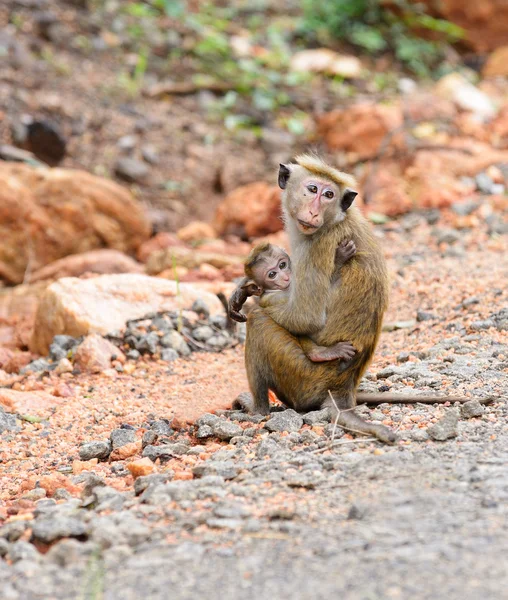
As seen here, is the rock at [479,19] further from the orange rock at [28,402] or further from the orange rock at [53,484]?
the orange rock at [53,484]

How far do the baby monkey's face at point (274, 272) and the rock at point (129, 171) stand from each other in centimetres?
744

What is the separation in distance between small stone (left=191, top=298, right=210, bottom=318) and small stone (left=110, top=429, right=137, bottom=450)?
9.03 feet

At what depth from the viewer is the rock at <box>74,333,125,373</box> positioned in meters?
7.47

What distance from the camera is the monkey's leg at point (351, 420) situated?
186 inches

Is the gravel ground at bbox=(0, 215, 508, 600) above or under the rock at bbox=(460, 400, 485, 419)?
under

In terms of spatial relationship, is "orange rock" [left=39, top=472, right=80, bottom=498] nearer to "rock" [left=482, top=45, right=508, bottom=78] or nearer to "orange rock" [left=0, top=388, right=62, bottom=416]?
"orange rock" [left=0, top=388, right=62, bottom=416]

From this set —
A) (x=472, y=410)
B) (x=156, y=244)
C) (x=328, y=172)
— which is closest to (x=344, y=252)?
(x=328, y=172)

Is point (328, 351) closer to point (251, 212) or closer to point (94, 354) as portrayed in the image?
point (94, 354)

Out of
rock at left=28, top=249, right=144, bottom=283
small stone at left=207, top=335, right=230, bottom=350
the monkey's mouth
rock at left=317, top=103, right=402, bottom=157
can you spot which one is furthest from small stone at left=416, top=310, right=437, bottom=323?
rock at left=317, top=103, right=402, bottom=157

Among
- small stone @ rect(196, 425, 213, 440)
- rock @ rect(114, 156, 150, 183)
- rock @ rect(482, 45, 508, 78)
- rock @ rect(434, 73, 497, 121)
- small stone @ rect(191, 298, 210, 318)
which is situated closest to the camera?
small stone @ rect(196, 425, 213, 440)

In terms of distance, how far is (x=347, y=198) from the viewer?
5637mm

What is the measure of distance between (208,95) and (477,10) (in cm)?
555

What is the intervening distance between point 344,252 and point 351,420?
113 cm

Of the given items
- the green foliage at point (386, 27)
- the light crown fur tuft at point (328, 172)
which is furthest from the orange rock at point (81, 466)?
the green foliage at point (386, 27)
